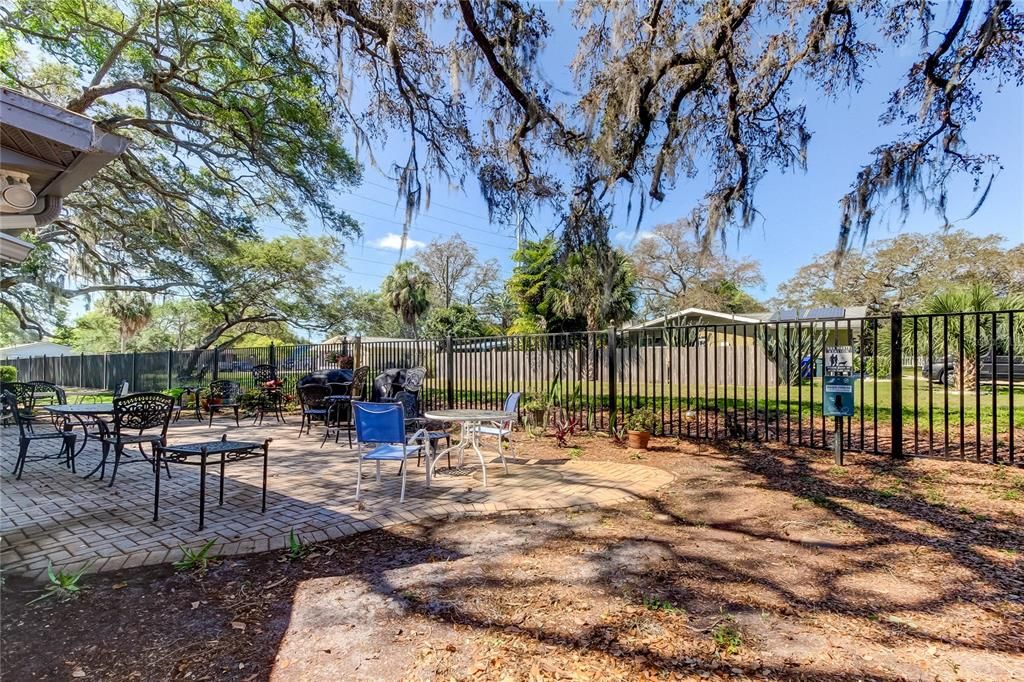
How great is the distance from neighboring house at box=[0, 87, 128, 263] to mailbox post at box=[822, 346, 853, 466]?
643 centimetres

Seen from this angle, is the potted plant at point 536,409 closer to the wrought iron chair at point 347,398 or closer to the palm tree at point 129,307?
the wrought iron chair at point 347,398

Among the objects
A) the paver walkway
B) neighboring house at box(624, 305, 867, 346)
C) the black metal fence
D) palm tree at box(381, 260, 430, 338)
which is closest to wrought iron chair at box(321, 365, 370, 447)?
the black metal fence

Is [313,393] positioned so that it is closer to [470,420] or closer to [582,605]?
[470,420]

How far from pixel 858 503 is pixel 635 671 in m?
3.32

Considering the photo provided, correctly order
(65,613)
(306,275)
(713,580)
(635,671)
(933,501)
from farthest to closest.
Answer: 1. (306,275)
2. (933,501)
3. (713,580)
4. (65,613)
5. (635,671)

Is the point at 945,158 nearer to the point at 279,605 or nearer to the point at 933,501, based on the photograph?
the point at 933,501

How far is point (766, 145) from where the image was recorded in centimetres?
633

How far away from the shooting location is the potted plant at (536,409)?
780 centimetres

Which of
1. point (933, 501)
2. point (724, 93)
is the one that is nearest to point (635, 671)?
point (933, 501)

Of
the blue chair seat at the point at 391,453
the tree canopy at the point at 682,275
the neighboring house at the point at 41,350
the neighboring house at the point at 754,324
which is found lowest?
the blue chair seat at the point at 391,453

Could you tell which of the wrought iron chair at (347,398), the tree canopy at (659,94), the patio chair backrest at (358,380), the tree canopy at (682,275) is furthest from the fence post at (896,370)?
the tree canopy at (682,275)

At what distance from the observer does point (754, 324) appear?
602cm

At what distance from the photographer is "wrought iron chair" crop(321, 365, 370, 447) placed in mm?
Result: 7703

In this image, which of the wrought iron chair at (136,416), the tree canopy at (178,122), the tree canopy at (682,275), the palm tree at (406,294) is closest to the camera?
the wrought iron chair at (136,416)
